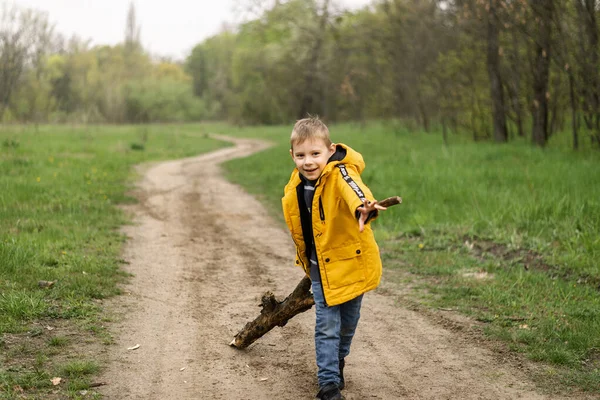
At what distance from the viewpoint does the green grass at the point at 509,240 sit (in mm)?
4977

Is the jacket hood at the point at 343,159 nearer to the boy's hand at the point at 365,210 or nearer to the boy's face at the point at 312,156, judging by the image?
the boy's face at the point at 312,156

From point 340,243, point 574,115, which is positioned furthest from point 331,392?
point 574,115

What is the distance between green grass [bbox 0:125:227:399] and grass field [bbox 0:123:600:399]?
0.05 feet

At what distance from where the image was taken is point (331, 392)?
12.0 feet

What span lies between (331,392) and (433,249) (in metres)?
4.41

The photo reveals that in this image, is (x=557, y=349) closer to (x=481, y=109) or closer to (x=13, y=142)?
(x=481, y=109)

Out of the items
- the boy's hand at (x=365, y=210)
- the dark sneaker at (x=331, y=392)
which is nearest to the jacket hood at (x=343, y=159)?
the boy's hand at (x=365, y=210)

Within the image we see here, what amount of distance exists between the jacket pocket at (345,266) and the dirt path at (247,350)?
28.3 inches

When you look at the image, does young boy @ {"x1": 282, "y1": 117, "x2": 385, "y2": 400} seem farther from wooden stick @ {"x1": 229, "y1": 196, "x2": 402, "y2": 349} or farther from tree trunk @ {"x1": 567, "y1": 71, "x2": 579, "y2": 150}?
tree trunk @ {"x1": 567, "y1": 71, "x2": 579, "y2": 150}

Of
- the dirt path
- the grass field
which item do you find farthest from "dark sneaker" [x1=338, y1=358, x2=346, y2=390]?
the grass field

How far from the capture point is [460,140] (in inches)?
732

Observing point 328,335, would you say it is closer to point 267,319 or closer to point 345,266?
point 345,266

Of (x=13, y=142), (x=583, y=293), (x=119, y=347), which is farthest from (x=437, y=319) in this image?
(x=13, y=142)

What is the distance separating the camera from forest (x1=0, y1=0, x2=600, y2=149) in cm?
1316
